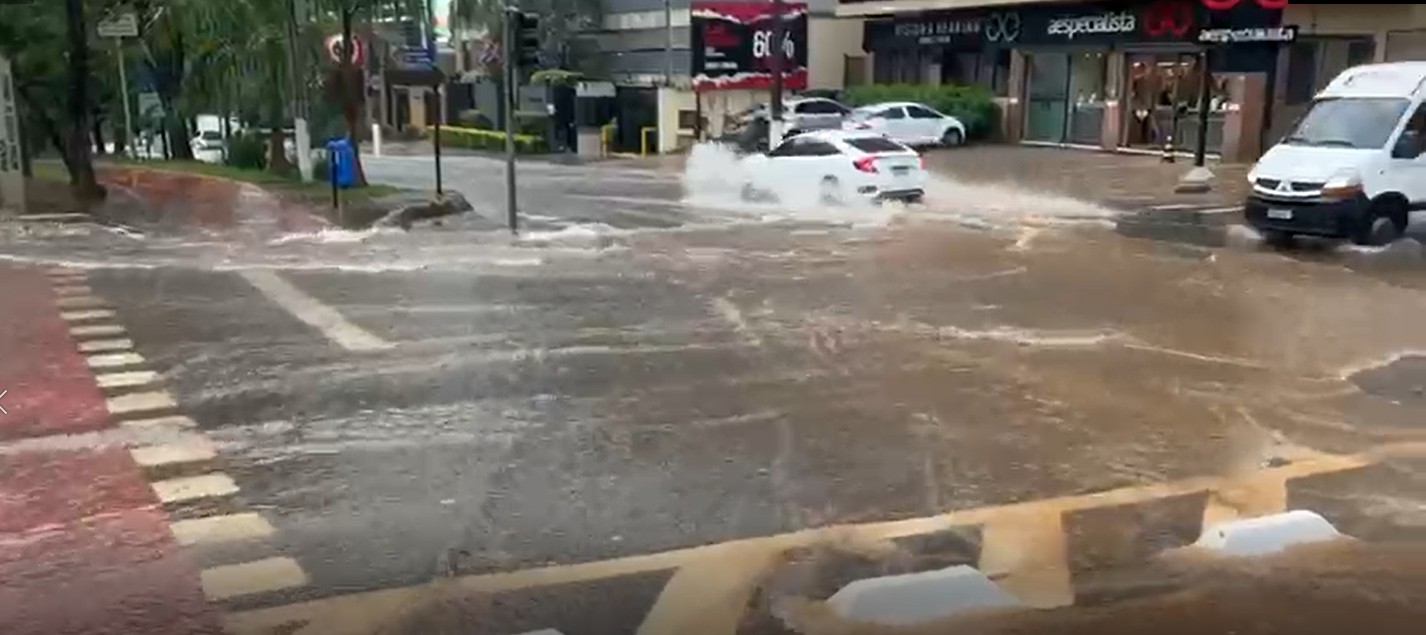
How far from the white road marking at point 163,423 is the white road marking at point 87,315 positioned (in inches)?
172

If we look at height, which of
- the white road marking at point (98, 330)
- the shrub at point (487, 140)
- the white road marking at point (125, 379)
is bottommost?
the shrub at point (487, 140)

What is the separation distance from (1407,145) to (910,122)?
20.2m

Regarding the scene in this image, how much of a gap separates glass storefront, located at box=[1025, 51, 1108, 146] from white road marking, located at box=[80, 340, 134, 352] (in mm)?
29180

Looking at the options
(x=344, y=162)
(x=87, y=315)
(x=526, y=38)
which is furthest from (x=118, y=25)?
(x=87, y=315)

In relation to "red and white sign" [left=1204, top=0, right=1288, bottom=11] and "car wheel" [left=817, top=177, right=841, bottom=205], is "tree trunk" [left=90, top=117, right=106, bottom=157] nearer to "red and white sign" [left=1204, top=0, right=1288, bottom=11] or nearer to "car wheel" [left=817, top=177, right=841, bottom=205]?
"car wheel" [left=817, top=177, right=841, bottom=205]

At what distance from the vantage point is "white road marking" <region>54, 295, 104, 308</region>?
547 inches

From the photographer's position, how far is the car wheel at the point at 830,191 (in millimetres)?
24219

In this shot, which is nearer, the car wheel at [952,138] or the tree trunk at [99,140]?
the car wheel at [952,138]

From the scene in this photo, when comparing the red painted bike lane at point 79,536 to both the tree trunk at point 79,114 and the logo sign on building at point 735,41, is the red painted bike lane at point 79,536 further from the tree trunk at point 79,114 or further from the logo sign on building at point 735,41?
the logo sign on building at point 735,41

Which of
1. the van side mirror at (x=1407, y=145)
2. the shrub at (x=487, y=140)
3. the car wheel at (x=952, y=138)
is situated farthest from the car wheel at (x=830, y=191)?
the shrub at (x=487, y=140)

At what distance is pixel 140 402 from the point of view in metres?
9.72

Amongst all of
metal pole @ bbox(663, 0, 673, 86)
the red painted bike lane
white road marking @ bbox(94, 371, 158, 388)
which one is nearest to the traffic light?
white road marking @ bbox(94, 371, 158, 388)

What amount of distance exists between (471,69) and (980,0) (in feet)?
102

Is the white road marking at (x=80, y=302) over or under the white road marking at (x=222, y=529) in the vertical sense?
under
